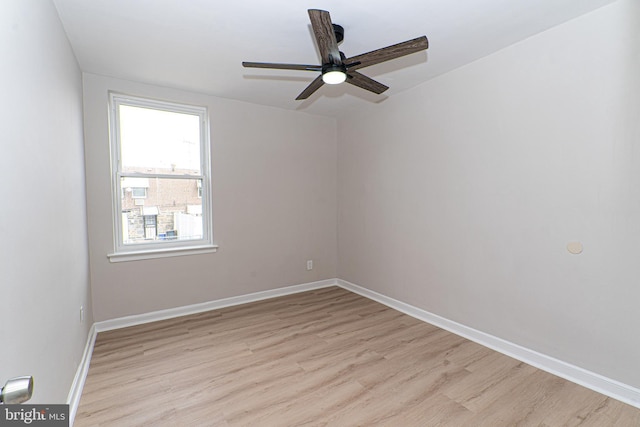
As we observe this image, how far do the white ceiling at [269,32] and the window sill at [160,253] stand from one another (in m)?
1.84

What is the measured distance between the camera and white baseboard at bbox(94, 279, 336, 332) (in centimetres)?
321

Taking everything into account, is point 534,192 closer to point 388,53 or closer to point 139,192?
point 388,53

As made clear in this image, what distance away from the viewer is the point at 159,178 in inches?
137

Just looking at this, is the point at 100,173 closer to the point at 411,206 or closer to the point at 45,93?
the point at 45,93

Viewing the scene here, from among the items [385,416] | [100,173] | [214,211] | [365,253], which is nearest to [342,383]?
[385,416]

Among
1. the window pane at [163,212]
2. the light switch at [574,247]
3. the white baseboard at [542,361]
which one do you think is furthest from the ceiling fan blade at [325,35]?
the white baseboard at [542,361]

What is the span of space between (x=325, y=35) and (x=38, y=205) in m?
1.77

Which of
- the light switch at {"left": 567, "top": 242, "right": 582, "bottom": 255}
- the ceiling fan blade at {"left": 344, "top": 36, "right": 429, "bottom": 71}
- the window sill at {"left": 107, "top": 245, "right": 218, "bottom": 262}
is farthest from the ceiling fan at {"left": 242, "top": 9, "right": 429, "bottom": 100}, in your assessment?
the window sill at {"left": 107, "top": 245, "right": 218, "bottom": 262}

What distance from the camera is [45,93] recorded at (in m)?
1.71

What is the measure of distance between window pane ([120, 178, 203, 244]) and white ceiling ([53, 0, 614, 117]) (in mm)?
1152

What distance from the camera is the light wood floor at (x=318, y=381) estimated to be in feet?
6.26

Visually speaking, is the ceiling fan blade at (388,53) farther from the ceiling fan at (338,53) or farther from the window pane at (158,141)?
the window pane at (158,141)

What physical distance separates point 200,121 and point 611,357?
4.40 metres

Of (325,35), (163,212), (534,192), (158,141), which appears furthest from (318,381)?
(158,141)
